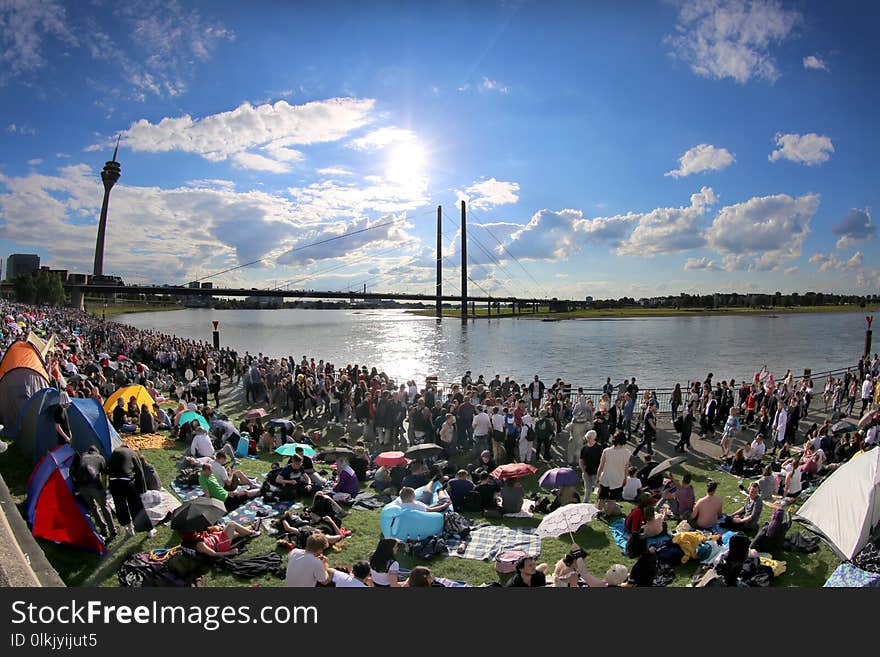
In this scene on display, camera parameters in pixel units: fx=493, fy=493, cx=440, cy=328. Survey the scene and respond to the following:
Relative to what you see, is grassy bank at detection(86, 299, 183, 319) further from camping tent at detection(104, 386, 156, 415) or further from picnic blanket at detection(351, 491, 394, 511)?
picnic blanket at detection(351, 491, 394, 511)

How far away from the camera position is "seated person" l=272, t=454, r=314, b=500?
7.25m

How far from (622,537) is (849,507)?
8.47ft

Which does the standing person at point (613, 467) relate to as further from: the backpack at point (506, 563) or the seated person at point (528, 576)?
the seated person at point (528, 576)

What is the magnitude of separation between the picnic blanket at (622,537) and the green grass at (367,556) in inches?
3.0

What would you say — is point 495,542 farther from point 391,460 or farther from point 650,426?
point 650,426

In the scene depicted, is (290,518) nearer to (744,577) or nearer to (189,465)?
(189,465)

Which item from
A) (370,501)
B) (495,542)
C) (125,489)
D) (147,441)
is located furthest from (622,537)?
(147,441)

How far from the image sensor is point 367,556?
5.65 metres

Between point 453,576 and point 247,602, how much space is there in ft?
8.56

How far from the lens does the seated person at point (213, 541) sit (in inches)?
200

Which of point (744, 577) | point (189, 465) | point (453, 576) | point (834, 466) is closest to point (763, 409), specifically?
point (834, 466)

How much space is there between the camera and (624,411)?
1232 cm

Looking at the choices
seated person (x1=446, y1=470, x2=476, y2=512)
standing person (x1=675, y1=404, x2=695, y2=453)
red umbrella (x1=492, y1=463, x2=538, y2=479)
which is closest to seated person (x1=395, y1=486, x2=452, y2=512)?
seated person (x1=446, y1=470, x2=476, y2=512)

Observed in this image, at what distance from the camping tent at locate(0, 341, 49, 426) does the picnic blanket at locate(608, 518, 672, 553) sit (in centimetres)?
954
